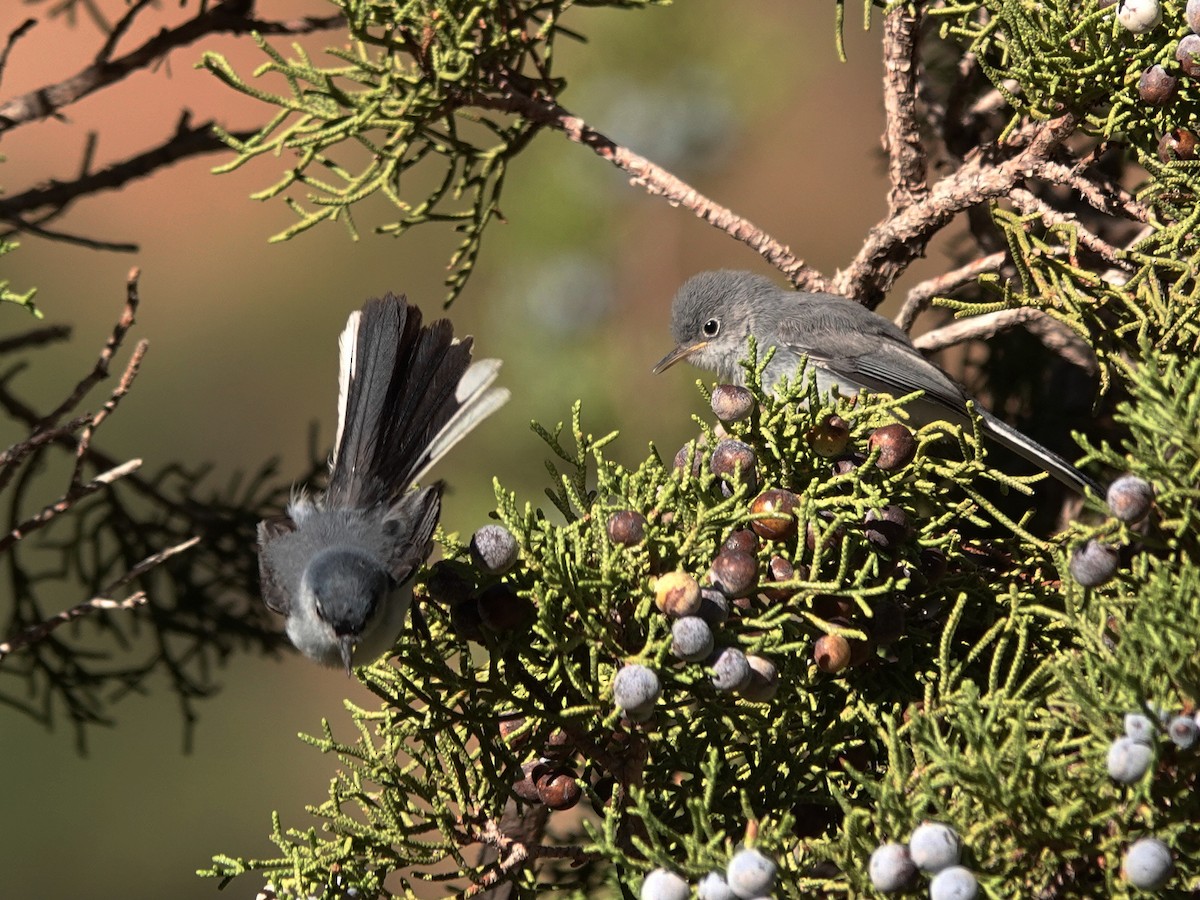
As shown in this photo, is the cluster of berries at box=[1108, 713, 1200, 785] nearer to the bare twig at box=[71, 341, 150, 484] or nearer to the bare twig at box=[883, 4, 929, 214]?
the bare twig at box=[883, 4, 929, 214]

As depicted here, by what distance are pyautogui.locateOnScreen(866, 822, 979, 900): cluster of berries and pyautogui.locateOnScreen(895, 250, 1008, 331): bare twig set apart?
1.23 metres

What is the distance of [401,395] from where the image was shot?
2453mm

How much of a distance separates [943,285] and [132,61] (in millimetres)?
1845

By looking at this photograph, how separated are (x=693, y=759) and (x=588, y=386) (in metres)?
2.29

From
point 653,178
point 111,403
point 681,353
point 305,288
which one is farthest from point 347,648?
point 305,288

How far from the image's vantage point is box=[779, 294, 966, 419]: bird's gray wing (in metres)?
2.54

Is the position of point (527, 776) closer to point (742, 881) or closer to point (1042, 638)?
A: point (742, 881)

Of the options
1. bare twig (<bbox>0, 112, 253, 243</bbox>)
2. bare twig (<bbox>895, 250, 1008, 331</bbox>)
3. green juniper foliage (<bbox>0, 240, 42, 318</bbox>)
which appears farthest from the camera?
→ bare twig (<bbox>0, 112, 253, 243</bbox>)

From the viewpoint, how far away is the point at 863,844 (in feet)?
4.93

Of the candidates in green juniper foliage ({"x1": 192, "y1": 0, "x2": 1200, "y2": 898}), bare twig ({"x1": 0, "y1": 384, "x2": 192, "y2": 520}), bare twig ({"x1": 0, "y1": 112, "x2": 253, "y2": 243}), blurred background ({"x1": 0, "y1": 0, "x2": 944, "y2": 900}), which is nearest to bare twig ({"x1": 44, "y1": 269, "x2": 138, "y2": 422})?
bare twig ({"x1": 0, "y1": 384, "x2": 192, "y2": 520})

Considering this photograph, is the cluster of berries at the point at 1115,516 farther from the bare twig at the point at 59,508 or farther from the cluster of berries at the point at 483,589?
the bare twig at the point at 59,508

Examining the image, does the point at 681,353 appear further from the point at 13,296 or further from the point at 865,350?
the point at 13,296

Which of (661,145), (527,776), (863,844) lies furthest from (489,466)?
(863,844)

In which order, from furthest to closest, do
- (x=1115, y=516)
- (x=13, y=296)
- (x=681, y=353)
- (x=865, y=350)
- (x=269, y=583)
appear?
(x=681, y=353) < (x=865, y=350) < (x=269, y=583) < (x=13, y=296) < (x=1115, y=516)
